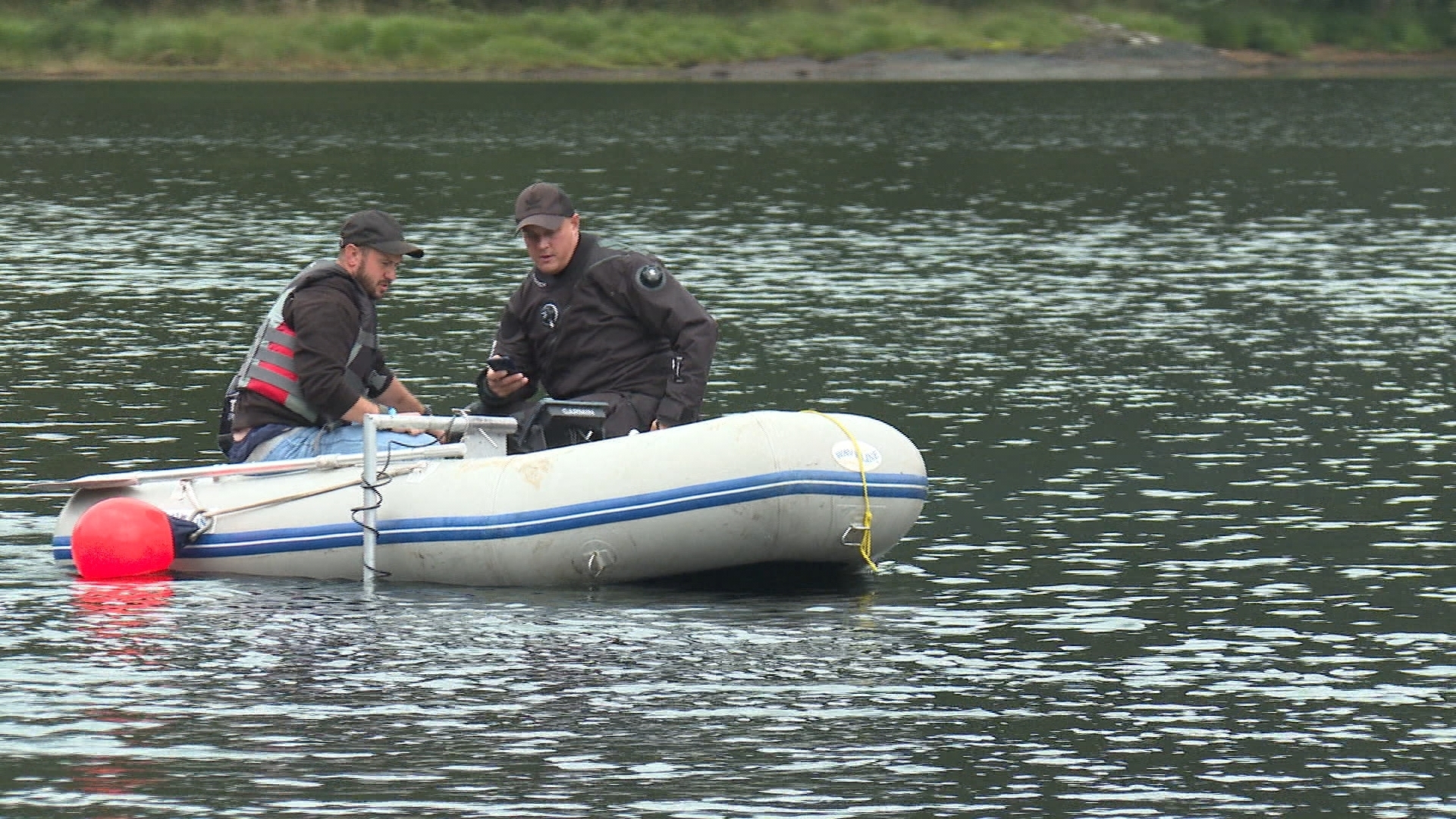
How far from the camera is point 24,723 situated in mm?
7840

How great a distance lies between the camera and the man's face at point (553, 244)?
392 inches

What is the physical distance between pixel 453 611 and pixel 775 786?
8.41 ft

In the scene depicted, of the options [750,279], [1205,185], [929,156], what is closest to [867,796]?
[750,279]

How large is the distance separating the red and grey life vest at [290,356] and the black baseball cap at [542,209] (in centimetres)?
78

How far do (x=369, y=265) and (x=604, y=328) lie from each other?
1.02 metres

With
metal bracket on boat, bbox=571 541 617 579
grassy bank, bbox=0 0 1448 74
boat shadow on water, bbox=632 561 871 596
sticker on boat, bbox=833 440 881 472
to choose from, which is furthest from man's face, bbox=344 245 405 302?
grassy bank, bbox=0 0 1448 74

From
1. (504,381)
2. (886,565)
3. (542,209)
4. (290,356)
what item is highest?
(542,209)

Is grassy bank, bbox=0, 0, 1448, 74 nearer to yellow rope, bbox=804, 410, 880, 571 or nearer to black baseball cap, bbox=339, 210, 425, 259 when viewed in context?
black baseball cap, bbox=339, 210, 425, 259

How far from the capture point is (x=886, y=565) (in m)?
10.4

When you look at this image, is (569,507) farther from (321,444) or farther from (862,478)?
(321,444)

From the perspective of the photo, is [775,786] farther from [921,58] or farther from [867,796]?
[921,58]

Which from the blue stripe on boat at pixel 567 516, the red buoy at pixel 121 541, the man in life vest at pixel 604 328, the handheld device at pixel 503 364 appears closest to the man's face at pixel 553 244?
the man in life vest at pixel 604 328

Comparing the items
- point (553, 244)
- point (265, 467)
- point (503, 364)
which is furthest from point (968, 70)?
point (265, 467)

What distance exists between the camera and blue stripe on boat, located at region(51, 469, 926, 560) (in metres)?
9.31
